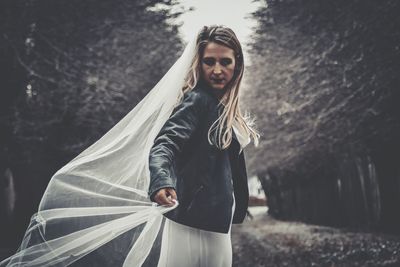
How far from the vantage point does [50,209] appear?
8.59 feet

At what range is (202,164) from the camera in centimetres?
226

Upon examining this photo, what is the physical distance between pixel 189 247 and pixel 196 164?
1.38 ft

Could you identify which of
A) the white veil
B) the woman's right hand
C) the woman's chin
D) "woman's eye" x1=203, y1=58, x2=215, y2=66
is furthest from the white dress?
"woman's eye" x1=203, y1=58, x2=215, y2=66

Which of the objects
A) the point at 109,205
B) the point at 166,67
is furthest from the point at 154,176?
the point at 166,67

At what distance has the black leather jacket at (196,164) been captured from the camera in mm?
2166

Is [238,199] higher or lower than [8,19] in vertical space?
lower

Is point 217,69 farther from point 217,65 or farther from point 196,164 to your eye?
point 196,164

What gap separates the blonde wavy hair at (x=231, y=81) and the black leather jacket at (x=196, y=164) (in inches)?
3.1

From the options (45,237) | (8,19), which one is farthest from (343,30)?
(45,237)

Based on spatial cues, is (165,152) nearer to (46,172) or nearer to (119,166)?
(119,166)

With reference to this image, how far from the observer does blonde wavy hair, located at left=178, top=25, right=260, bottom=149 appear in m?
2.40

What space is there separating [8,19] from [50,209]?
27.3ft

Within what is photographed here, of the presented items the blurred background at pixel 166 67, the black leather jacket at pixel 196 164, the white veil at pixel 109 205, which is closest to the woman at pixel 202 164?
the black leather jacket at pixel 196 164

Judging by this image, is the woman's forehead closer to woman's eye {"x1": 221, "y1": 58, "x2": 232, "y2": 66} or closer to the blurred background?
woman's eye {"x1": 221, "y1": 58, "x2": 232, "y2": 66}
